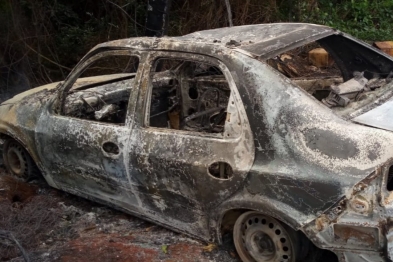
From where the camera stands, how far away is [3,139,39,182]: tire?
5.45 meters

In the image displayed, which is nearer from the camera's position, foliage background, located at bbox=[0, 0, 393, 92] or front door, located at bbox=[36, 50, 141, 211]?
front door, located at bbox=[36, 50, 141, 211]

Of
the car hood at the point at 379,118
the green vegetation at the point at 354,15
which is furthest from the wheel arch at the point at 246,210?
the green vegetation at the point at 354,15

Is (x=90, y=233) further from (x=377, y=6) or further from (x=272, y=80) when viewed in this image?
(x=377, y=6)

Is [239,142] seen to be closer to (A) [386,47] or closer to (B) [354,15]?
(A) [386,47]

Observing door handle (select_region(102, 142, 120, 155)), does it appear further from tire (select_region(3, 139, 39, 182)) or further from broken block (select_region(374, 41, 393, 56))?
broken block (select_region(374, 41, 393, 56))

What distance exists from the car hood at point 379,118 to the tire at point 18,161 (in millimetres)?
3451

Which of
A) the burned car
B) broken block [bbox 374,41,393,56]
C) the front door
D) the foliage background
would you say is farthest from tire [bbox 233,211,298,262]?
the foliage background

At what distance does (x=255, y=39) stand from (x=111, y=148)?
4.64 ft

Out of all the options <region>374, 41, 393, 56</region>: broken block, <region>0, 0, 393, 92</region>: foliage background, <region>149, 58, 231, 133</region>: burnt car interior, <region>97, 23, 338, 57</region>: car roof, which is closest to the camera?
<region>97, 23, 338, 57</region>: car roof

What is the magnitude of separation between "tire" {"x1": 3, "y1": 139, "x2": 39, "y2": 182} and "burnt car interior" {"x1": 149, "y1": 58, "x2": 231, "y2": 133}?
1.55 meters

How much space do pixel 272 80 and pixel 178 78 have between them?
1.54 metres

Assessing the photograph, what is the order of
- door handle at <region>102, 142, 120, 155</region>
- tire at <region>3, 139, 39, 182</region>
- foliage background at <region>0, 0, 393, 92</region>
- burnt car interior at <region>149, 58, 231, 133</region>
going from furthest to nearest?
foliage background at <region>0, 0, 393, 92</region> → tire at <region>3, 139, 39, 182</region> → burnt car interior at <region>149, 58, 231, 133</region> → door handle at <region>102, 142, 120, 155</region>

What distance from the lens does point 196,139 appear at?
373 cm

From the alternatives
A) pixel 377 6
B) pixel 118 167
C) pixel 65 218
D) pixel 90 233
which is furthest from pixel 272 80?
pixel 377 6
